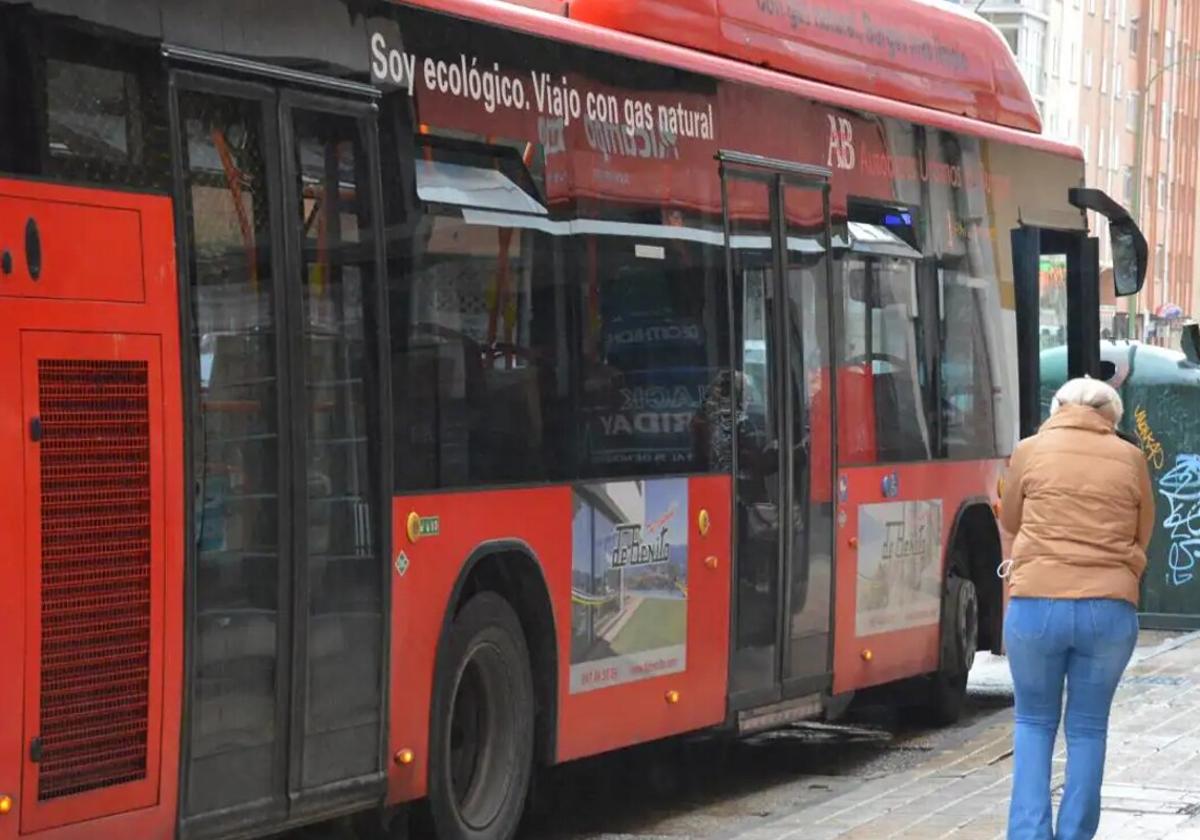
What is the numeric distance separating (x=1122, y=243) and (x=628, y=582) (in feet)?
20.5

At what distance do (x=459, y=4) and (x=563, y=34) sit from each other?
95cm

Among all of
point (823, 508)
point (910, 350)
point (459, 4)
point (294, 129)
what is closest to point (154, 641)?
point (294, 129)

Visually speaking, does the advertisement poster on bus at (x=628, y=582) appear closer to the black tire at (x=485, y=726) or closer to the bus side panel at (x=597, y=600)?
the bus side panel at (x=597, y=600)

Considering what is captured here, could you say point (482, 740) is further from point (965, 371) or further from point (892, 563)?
point (965, 371)

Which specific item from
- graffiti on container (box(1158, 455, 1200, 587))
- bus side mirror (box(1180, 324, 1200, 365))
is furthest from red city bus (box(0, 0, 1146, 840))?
graffiti on container (box(1158, 455, 1200, 587))

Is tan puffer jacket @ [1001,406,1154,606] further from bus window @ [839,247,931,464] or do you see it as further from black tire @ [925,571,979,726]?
black tire @ [925,571,979,726]

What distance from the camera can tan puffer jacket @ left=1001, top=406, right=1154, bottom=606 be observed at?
923 cm

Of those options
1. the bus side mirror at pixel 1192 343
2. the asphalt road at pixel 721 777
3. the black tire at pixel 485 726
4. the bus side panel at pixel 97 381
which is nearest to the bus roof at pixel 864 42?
the black tire at pixel 485 726

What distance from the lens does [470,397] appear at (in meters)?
9.48

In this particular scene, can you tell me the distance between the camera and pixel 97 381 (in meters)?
7.30

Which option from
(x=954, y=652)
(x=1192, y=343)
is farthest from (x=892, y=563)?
(x=1192, y=343)

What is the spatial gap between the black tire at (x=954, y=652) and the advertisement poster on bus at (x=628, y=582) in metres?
3.64

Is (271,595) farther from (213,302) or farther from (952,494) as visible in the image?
(952,494)

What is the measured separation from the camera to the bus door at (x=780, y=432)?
1190cm
